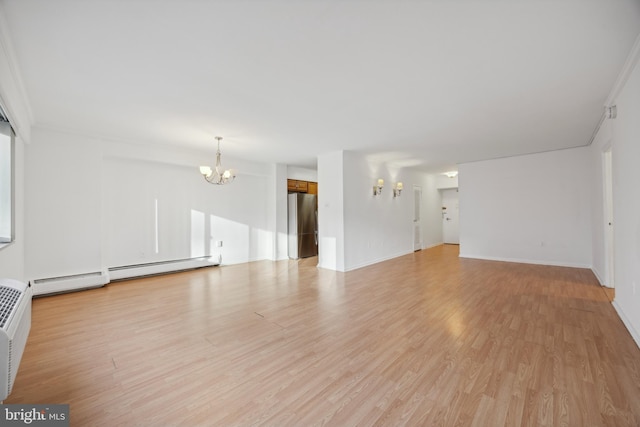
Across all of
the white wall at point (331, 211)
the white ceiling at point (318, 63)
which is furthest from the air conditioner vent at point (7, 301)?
the white wall at point (331, 211)

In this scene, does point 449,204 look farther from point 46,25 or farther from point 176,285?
point 46,25

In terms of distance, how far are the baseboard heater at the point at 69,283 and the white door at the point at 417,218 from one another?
7.88 m

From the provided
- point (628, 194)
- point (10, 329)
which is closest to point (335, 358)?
point (10, 329)

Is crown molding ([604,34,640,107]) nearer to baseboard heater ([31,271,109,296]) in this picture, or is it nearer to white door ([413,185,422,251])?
white door ([413,185,422,251])

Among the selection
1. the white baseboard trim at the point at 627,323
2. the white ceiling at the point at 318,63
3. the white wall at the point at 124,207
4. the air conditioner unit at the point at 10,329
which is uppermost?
the white ceiling at the point at 318,63

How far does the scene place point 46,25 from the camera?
6.18 feet

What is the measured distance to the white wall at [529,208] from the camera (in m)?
5.70

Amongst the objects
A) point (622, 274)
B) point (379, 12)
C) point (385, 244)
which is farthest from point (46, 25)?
point (385, 244)

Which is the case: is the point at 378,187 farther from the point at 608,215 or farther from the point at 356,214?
the point at 608,215

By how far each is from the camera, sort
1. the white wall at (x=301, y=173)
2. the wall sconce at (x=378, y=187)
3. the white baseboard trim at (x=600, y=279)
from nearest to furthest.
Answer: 1. the white baseboard trim at (x=600, y=279)
2. the wall sconce at (x=378, y=187)
3. the white wall at (x=301, y=173)

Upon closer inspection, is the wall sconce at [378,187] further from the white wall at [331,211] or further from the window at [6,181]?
the window at [6,181]

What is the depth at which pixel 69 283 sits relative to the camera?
4090 millimetres

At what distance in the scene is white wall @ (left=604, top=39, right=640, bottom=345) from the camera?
7.89 ft

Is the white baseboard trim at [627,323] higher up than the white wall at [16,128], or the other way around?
the white wall at [16,128]
